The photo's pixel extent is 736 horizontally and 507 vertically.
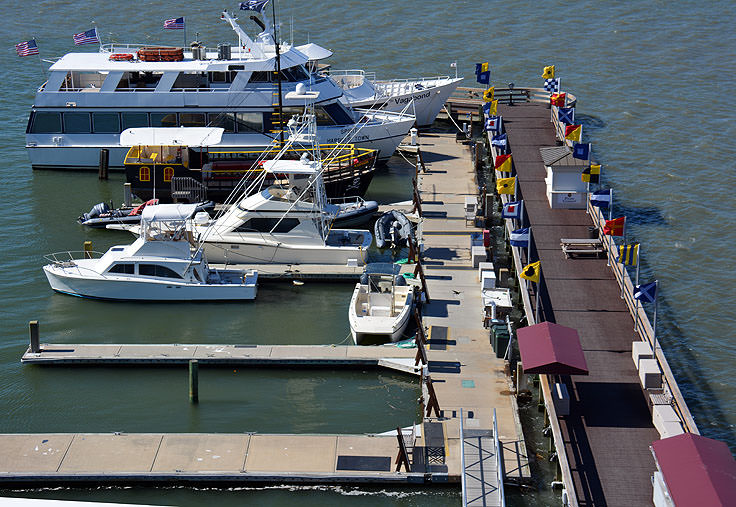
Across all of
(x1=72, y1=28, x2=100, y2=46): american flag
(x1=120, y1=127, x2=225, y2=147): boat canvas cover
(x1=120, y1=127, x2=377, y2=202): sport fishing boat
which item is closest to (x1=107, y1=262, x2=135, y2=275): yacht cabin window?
(x1=120, y1=127, x2=377, y2=202): sport fishing boat

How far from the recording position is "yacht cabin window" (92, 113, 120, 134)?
194 ft

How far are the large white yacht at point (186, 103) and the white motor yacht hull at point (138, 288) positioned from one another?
13.7 m

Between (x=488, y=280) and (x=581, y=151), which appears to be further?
(x=581, y=151)

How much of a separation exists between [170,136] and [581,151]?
1916cm

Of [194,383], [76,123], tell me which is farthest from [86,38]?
[194,383]

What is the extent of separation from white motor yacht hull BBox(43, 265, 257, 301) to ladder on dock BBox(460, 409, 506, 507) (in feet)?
47.2

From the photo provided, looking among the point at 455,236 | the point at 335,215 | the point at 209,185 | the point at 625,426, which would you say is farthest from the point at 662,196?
the point at 625,426

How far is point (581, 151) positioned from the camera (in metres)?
48.0

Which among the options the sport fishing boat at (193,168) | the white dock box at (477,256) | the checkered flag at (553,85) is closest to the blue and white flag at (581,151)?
the white dock box at (477,256)

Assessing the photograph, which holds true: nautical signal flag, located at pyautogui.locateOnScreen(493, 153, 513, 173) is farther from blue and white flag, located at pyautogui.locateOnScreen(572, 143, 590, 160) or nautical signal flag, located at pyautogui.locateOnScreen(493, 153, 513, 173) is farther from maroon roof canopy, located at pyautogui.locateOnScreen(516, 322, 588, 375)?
maroon roof canopy, located at pyautogui.locateOnScreen(516, 322, 588, 375)

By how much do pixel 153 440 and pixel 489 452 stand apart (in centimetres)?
1008

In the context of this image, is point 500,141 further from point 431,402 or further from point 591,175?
point 431,402

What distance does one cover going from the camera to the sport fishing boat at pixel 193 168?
53.4m

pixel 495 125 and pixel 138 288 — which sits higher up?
pixel 495 125
